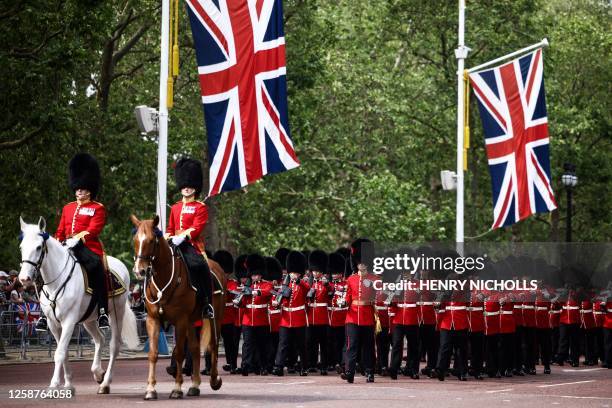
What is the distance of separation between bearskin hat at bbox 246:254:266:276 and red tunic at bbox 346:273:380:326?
2.28 m

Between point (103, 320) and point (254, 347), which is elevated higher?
point (103, 320)

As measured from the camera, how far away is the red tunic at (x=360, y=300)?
18656 mm

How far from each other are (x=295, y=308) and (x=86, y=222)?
5414 millimetres

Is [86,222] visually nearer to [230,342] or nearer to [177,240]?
[177,240]

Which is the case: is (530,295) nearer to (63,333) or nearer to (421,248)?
(421,248)

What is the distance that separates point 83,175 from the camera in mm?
16375

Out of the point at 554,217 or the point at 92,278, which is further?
the point at 554,217

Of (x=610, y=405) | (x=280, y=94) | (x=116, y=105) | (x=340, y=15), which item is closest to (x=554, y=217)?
(x=340, y=15)

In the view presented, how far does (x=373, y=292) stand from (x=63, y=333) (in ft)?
17.4

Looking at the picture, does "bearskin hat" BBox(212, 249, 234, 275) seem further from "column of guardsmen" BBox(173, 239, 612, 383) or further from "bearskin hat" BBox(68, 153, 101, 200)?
"bearskin hat" BBox(68, 153, 101, 200)

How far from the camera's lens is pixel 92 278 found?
15.7 metres

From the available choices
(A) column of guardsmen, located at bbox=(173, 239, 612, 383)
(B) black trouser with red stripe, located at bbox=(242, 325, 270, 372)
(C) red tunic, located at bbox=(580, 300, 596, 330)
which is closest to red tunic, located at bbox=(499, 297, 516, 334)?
(A) column of guardsmen, located at bbox=(173, 239, 612, 383)

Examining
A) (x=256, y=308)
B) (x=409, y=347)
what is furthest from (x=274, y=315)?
(x=409, y=347)

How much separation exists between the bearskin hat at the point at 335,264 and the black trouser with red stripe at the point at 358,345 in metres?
2.38
